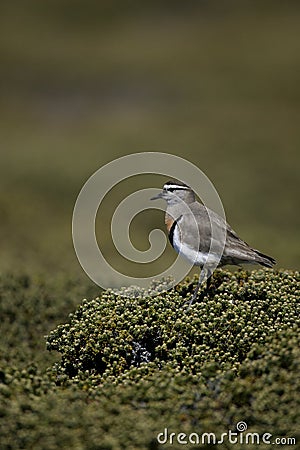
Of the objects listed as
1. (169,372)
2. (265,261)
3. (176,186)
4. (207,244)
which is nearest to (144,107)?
(176,186)

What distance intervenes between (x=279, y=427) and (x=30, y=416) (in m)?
2.15

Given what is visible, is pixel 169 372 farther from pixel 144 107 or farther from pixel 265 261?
pixel 144 107

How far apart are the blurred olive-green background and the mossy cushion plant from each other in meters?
7.51

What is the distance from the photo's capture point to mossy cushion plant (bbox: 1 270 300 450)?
596 centimetres

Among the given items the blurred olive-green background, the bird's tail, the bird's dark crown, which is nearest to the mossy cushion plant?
Result: the bird's tail

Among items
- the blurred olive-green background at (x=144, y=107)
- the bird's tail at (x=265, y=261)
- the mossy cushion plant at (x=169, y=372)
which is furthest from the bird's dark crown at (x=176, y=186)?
the blurred olive-green background at (x=144, y=107)

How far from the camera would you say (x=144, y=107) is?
148 feet

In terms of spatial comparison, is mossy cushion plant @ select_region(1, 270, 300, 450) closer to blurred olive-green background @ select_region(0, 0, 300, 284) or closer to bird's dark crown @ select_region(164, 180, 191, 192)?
bird's dark crown @ select_region(164, 180, 191, 192)

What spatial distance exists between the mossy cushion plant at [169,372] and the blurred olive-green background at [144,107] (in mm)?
7506

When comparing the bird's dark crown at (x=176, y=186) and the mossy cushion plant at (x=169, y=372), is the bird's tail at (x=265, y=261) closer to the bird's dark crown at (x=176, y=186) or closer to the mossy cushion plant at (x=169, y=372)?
the mossy cushion plant at (x=169, y=372)

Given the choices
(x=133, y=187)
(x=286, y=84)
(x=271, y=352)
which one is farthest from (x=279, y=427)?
(x=286, y=84)

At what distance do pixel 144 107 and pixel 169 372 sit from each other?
3912 centimetres

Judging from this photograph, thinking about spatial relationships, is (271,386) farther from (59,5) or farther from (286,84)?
(59,5)

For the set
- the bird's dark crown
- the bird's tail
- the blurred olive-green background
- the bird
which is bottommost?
the bird's tail
